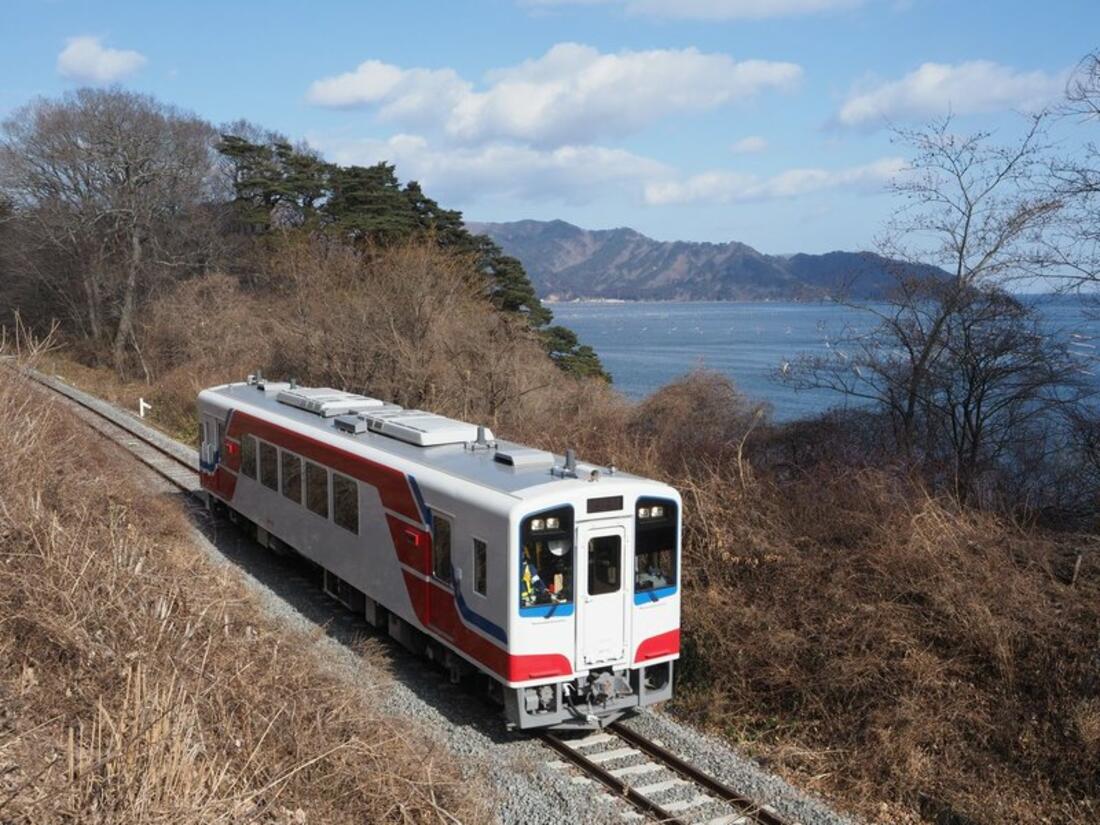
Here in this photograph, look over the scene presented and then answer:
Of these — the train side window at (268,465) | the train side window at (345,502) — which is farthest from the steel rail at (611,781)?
the train side window at (268,465)

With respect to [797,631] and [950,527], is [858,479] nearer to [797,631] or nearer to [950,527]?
[950,527]

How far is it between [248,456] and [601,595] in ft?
28.3

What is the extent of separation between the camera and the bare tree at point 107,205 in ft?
131

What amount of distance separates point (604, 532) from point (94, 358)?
3952cm

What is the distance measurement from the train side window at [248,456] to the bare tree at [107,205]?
26.8 meters

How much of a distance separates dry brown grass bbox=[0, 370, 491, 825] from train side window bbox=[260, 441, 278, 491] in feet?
13.1

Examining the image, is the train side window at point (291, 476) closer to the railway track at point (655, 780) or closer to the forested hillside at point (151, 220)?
the railway track at point (655, 780)

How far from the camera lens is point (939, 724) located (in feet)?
32.2

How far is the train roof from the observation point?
34.7 feet

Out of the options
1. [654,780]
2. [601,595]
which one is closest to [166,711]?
[654,780]

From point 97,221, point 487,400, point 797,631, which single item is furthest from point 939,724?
point 97,221

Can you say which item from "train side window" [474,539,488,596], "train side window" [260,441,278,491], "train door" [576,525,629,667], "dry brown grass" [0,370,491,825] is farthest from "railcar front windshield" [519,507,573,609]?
"train side window" [260,441,278,491]

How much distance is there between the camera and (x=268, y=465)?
52.0 feet

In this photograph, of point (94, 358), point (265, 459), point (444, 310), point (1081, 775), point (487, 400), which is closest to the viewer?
point (1081, 775)
